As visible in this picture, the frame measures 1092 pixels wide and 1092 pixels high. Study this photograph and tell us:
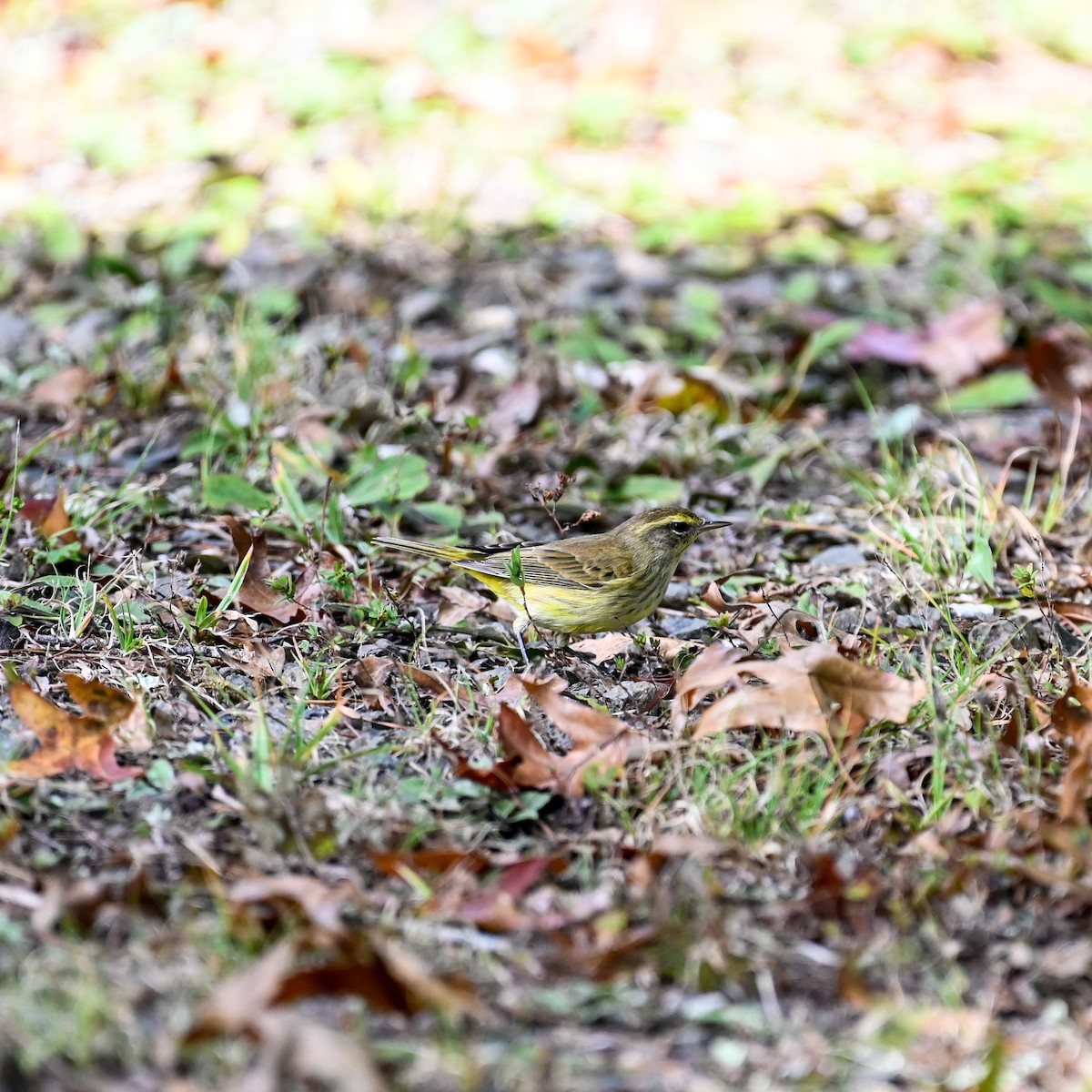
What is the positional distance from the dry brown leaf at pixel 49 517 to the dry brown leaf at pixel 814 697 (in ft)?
8.90

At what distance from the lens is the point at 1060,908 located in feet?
12.6

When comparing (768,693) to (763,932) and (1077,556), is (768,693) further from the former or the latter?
(1077,556)

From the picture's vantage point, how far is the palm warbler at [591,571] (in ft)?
Answer: 19.2

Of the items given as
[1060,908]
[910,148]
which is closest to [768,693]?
[1060,908]

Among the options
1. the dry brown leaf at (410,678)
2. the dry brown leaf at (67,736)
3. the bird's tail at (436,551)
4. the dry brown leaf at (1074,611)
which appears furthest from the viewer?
the bird's tail at (436,551)

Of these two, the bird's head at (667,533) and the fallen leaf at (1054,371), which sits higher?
the fallen leaf at (1054,371)

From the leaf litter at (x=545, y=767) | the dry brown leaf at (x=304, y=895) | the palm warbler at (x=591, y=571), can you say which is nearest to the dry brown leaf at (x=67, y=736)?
the leaf litter at (x=545, y=767)

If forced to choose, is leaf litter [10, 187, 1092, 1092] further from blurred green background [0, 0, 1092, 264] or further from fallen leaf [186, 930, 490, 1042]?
blurred green background [0, 0, 1092, 264]

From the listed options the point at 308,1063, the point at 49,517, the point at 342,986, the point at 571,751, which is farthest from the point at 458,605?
the point at 308,1063

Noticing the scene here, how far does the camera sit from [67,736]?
438 centimetres

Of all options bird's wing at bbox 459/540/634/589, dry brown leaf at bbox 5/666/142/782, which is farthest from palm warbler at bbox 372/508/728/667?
dry brown leaf at bbox 5/666/142/782

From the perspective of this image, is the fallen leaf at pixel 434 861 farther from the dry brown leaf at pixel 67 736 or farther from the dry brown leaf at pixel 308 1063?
the dry brown leaf at pixel 67 736

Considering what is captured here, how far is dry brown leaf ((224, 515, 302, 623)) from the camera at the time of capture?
5.50m

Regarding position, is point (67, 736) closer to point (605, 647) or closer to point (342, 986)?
point (342, 986)
